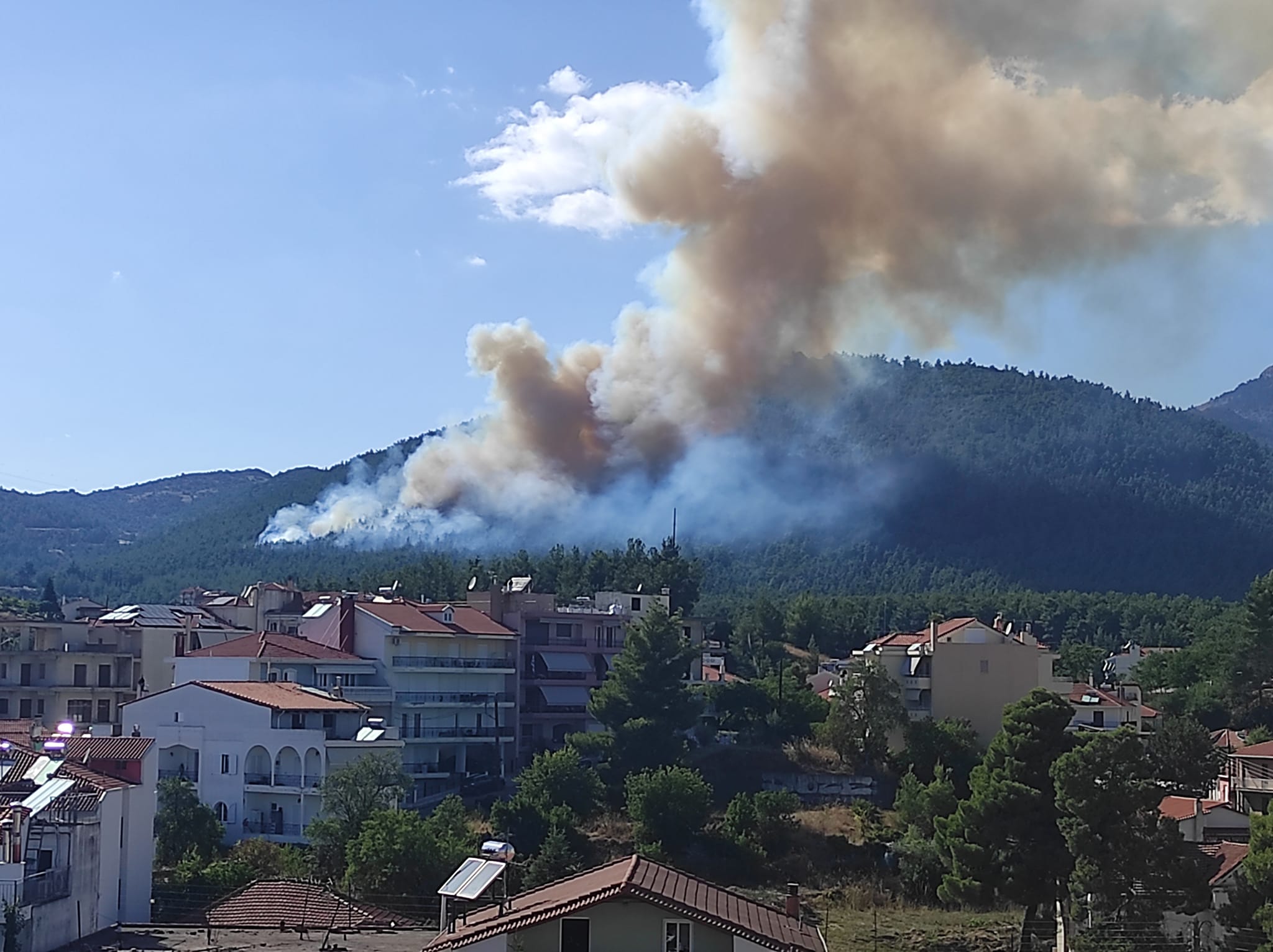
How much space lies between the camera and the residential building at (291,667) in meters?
64.1

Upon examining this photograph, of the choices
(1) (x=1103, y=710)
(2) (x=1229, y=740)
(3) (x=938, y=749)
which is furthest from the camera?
(1) (x=1103, y=710)

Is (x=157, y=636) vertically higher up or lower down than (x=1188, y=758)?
higher up

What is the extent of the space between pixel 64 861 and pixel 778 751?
3678cm

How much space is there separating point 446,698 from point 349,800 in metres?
14.2

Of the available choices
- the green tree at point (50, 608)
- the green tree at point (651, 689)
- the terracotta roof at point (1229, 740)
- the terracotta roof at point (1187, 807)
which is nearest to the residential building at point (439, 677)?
the green tree at point (651, 689)

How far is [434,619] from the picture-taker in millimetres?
69812

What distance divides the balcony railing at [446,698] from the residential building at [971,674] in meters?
15.6

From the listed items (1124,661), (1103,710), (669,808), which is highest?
(1124,661)

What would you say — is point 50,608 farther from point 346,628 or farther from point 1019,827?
point 1019,827

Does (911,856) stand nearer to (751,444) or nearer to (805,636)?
(805,636)

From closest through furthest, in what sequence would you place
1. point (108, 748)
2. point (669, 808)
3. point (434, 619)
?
point (108, 748)
point (669, 808)
point (434, 619)

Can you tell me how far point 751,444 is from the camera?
189 m

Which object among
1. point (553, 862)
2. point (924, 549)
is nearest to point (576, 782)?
point (553, 862)

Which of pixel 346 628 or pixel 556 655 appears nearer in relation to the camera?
pixel 346 628
